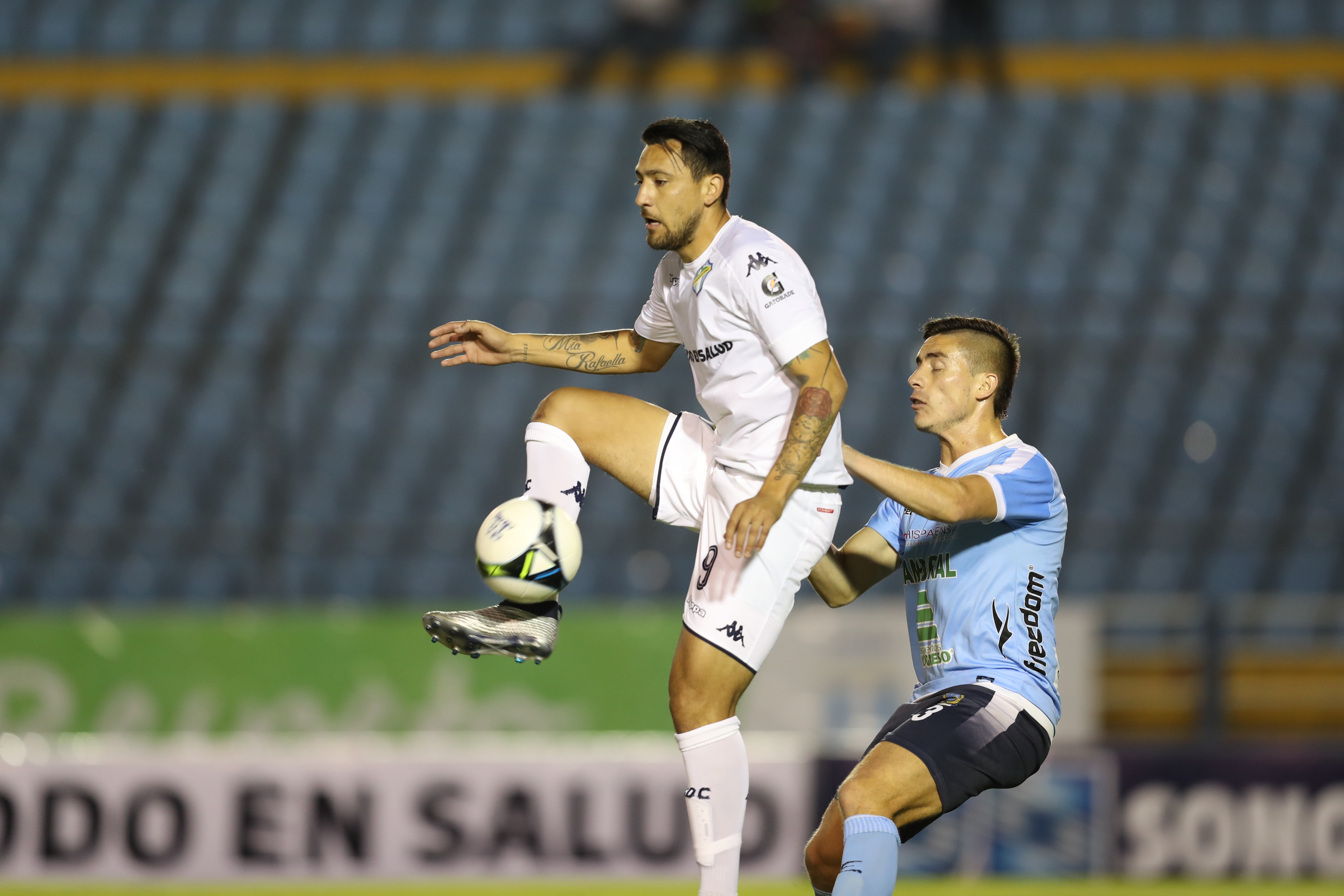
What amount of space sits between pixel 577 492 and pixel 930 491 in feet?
3.65

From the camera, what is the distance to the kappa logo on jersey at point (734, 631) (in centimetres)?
456

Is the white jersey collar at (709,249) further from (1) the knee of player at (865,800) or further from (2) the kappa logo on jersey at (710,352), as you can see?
(1) the knee of player at (865,800)

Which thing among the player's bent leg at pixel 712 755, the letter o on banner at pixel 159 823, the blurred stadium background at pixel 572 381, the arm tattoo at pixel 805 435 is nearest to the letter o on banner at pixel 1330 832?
the blurred stadium background at pixel 572 381

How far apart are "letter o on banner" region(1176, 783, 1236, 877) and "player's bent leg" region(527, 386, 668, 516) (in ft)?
16.2

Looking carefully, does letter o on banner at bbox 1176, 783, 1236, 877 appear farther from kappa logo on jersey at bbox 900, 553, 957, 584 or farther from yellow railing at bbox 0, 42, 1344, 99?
yellow railing at bbox 0, 42, 1344, 99

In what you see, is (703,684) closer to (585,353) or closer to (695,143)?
(585,353)

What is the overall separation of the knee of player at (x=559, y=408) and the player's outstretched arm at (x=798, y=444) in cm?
66

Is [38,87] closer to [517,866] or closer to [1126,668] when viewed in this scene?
[517,866]

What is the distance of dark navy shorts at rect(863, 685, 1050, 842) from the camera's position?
4.30m

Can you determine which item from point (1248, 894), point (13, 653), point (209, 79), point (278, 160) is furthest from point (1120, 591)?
point (209, 79)

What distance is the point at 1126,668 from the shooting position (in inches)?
357

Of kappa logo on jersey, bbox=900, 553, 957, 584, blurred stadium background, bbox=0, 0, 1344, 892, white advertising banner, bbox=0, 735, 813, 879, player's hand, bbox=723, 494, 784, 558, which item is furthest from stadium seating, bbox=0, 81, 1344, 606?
player's hand, bbox=723, 494, 784, 558

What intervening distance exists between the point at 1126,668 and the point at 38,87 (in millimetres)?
11310

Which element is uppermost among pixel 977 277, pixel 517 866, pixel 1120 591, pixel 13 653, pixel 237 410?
pixel 977 277
